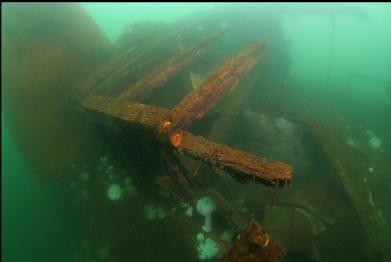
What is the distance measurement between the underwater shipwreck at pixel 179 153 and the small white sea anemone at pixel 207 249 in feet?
0.05

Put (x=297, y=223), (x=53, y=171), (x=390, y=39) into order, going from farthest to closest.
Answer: (x=390, y=39)
(x=53, y=171)
(x=297, y=223)

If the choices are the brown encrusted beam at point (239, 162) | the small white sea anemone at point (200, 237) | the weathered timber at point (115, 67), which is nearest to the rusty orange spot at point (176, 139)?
the brown encrusted beam at point (239, 162)

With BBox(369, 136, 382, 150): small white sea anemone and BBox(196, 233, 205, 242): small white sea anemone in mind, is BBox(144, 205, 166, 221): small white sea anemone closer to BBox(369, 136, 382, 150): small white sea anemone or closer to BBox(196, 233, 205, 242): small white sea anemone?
BBox(196, 233, 205, 242): small white sea anemone

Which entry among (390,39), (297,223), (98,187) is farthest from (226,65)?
(390,39)

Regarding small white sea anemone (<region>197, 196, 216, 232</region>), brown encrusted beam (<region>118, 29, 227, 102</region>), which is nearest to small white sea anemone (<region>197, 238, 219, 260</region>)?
small white sea anemone (<region>197, 196, 216, 232</region>)

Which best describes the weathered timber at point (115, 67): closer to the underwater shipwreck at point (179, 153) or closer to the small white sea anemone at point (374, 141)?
the underwater shipwreck at point (179, 153)

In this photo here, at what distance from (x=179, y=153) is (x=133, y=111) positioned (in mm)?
855

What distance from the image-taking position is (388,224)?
3.87 meters

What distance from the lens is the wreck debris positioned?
73.9 inches

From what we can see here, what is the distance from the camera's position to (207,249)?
389cm

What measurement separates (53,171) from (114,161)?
1429 mm

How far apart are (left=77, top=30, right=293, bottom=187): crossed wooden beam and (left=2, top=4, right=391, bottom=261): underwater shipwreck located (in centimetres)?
2

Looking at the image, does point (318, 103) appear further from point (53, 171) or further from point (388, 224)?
point (53, 171)

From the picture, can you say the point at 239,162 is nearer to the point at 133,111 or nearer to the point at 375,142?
the point at 133,111
